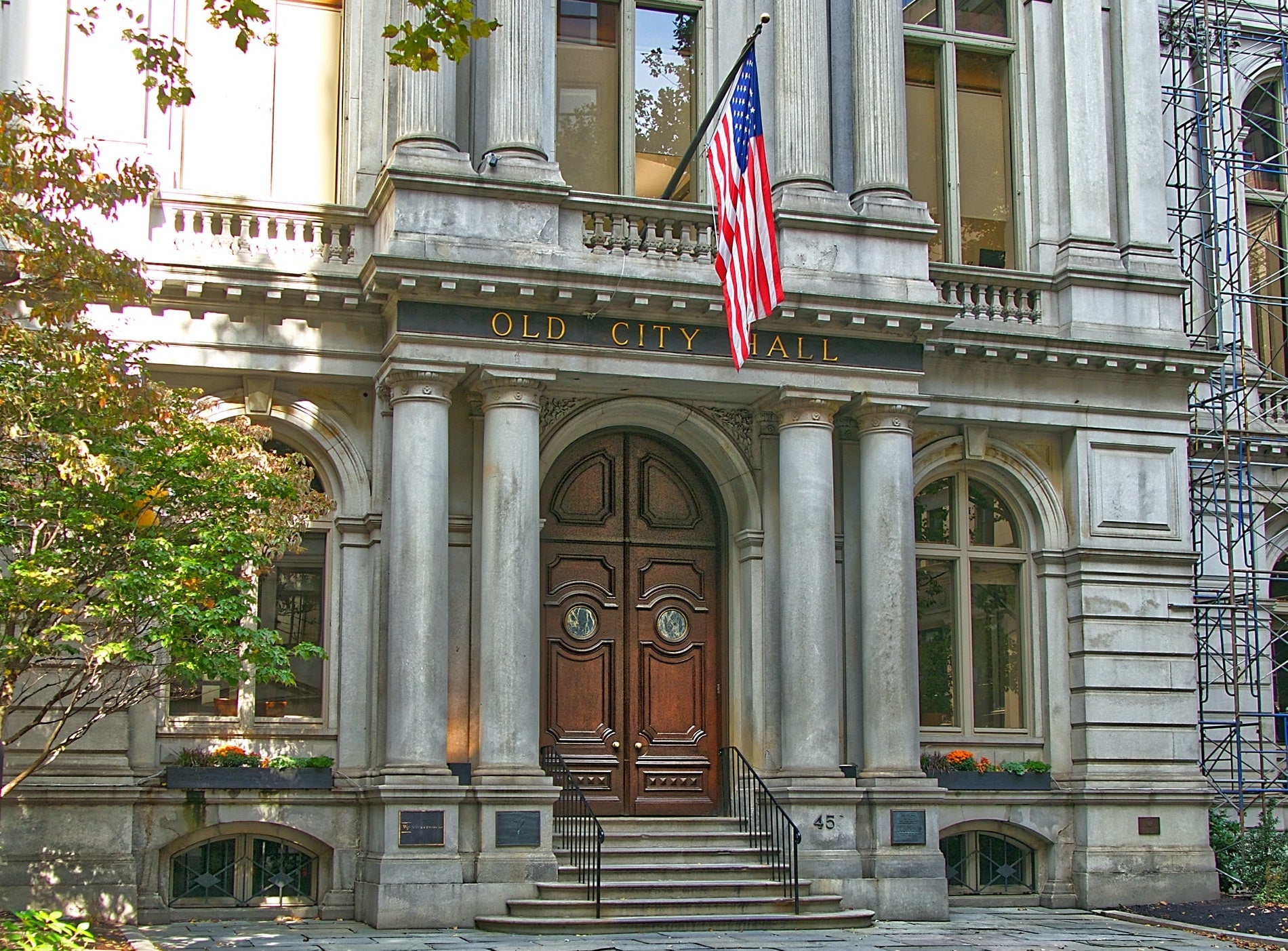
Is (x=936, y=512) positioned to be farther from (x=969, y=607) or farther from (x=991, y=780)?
(x=991, y=780)

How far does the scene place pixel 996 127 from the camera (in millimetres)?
23328

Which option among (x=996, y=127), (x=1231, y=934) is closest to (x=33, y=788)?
(x=1231, y=934)

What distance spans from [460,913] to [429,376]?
5.87 meters

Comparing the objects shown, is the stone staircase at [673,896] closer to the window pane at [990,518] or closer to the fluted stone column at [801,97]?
the window pane at [990,518]

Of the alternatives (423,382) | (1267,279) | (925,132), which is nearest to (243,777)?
(423,382)

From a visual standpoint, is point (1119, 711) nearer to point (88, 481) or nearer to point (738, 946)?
point (738, 946)

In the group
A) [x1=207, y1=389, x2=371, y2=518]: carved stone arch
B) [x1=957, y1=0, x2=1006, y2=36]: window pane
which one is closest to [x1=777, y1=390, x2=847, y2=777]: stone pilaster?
[x1=207, y1=389, x2=371, y2=518]: carved stone arch

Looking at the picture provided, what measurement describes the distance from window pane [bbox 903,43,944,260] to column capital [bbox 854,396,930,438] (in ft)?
11.1

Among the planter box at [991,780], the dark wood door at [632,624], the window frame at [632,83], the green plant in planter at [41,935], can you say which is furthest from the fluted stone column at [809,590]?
the green plant in planter at [41,935]

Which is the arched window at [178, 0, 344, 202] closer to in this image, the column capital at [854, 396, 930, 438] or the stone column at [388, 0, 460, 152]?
the stone column at [388, 0, 460, 152]

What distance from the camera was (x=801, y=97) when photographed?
67.1ft

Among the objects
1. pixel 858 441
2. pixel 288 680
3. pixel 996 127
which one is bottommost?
pixel 288 680

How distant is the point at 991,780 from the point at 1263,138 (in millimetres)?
12412

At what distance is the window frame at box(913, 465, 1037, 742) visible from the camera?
69.9 feet
